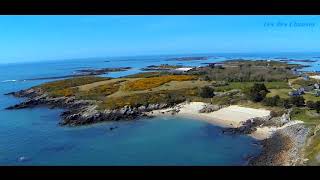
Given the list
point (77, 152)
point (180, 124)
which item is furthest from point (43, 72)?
point (180, 124)

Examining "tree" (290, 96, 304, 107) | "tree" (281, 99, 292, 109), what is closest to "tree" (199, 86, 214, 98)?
"tree" (281, 99, 292, 109)

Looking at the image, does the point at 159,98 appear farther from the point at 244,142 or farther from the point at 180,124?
the point at 244,142

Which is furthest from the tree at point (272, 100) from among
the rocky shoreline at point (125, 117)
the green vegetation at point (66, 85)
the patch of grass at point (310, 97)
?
the green vegetation at point (66, 85)

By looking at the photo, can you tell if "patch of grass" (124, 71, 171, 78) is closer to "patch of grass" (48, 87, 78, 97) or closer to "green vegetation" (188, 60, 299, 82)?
"green vegetation" (188, 60, 299, 82)

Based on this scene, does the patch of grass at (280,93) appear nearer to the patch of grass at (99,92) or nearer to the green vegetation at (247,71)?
the green vegetation at (247,71)
